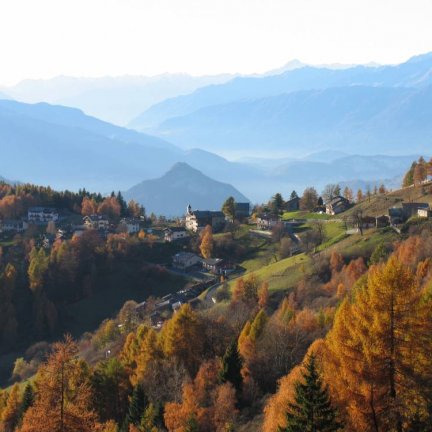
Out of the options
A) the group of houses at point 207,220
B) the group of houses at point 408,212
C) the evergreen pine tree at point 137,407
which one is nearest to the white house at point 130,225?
the group of houses at point 207,220

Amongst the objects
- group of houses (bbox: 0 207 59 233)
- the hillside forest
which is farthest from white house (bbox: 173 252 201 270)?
group of houses (bbox: 0 207 59 233)

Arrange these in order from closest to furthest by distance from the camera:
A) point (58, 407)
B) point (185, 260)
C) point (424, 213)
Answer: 1. point (58, 407)
2. point (424, 213)
3. point (185, 260)

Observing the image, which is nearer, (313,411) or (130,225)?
(313,411)

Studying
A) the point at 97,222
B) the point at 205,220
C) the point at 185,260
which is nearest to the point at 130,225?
the point at 97,222

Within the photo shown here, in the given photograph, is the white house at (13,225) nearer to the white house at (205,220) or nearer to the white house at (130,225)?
the white house at (130,225)

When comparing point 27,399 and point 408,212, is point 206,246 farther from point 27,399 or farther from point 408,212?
point 27,399

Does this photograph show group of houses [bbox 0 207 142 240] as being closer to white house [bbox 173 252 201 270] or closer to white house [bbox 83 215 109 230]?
white house [bbox 83 215 109 230]

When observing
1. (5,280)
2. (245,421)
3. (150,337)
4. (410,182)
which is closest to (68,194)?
(5,280)
